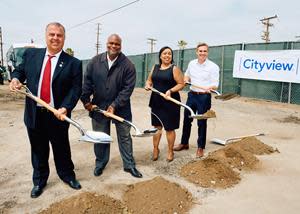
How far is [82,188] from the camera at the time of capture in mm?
3691

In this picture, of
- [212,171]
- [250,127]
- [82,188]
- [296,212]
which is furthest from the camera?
[250,127]

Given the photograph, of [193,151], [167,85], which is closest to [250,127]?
[193,151]

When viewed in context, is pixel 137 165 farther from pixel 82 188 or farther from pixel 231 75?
pixel 231 75

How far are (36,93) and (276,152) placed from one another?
13.4ft

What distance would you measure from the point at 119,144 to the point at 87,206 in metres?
1.25

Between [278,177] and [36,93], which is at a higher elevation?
[36,93]

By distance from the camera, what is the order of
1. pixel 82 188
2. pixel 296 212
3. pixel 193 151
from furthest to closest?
pixel 193 151 < pixel 82 188 < pixel 296 212

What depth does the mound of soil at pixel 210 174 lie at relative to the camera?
12.8 ft

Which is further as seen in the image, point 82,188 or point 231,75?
point 231,75

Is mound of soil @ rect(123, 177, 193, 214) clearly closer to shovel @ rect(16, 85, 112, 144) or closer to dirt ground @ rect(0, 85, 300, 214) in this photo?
dirt ground @ rect(0, 85, 300, 214)

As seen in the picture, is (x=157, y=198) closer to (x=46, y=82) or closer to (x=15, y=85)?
(x=46, y=82)

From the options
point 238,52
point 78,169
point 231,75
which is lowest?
point 78,169

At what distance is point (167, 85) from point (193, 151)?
1.41 metres

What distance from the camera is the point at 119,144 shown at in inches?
164
